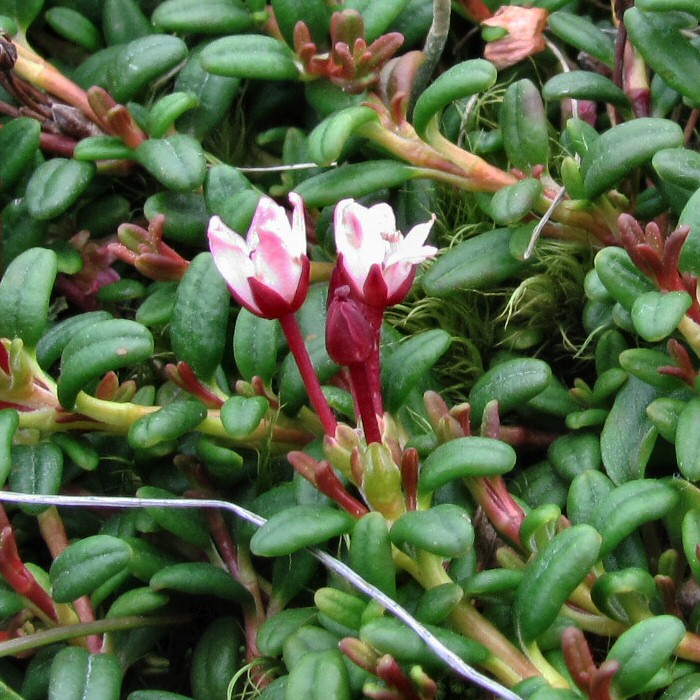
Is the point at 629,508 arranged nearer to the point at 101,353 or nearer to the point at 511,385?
the point at 511,385

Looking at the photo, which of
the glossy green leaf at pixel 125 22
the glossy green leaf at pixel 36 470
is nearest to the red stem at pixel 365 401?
the glossy green leaf at pixel 36 470

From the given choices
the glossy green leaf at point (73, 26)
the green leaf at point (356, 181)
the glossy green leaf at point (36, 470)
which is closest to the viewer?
the glossy green leaf at point (36, 470)

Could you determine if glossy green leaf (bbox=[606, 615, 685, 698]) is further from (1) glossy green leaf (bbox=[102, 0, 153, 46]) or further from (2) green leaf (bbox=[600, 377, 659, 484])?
(1) glossy green leaf (bbox=[102, 0, 153, 46])

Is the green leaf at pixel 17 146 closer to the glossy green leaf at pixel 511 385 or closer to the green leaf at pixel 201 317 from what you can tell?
the green leaf at pixel 201 317

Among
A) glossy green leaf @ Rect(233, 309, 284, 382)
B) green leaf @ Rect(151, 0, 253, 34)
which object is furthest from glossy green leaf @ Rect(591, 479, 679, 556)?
green leaf @ Rect(151, 0, 253, 34)

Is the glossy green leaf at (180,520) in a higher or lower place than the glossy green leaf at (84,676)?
higher

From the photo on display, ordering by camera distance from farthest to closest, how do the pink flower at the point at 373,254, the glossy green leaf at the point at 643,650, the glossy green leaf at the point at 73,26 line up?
1. the glossy green leaf at the point at 73,26
2. the pink flower at the point at 373,254
3. the glossy green leaf at the point at 643,650

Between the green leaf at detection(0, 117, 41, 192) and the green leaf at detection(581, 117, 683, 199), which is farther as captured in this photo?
the green leaf at detection(0, 117, 41, 192)
